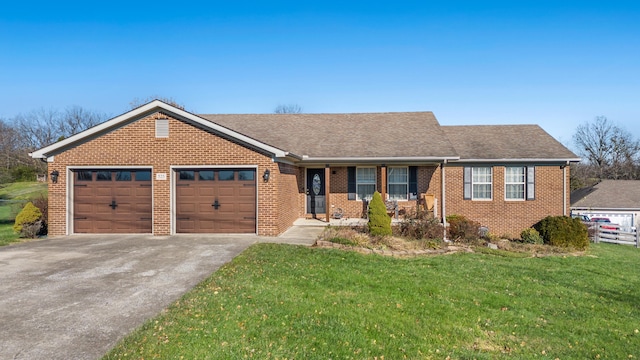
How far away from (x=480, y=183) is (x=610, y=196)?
604 inches

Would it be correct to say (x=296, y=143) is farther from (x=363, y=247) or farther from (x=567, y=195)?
(x=567, y=195)

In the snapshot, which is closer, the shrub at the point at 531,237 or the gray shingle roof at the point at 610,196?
the shrub at the point at 531,237

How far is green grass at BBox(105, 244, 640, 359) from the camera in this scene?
493cm

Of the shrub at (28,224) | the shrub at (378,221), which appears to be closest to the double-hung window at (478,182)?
the shrub at (378,221)

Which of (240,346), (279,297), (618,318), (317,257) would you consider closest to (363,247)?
(317,257)

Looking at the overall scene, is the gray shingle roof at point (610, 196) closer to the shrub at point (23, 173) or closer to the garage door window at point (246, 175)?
the garage door window at point (246, 175)

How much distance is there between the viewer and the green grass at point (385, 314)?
16.2 feet

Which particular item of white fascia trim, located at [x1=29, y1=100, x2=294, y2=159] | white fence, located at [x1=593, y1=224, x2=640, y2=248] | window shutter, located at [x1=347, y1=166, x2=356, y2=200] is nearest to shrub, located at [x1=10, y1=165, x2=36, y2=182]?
white fascia trim, located at [x1=29, y1=100, x2=294, y2=159]

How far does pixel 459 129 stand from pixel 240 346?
17925 millimetres

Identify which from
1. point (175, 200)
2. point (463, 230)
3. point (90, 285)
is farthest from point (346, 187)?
point (90, 285)

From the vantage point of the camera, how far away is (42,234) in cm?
1366

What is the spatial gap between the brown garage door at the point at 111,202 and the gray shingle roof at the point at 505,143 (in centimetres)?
1273

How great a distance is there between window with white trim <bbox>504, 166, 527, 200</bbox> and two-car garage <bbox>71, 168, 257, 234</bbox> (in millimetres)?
A: 10956

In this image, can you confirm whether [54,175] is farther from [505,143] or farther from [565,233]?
[565,233]
